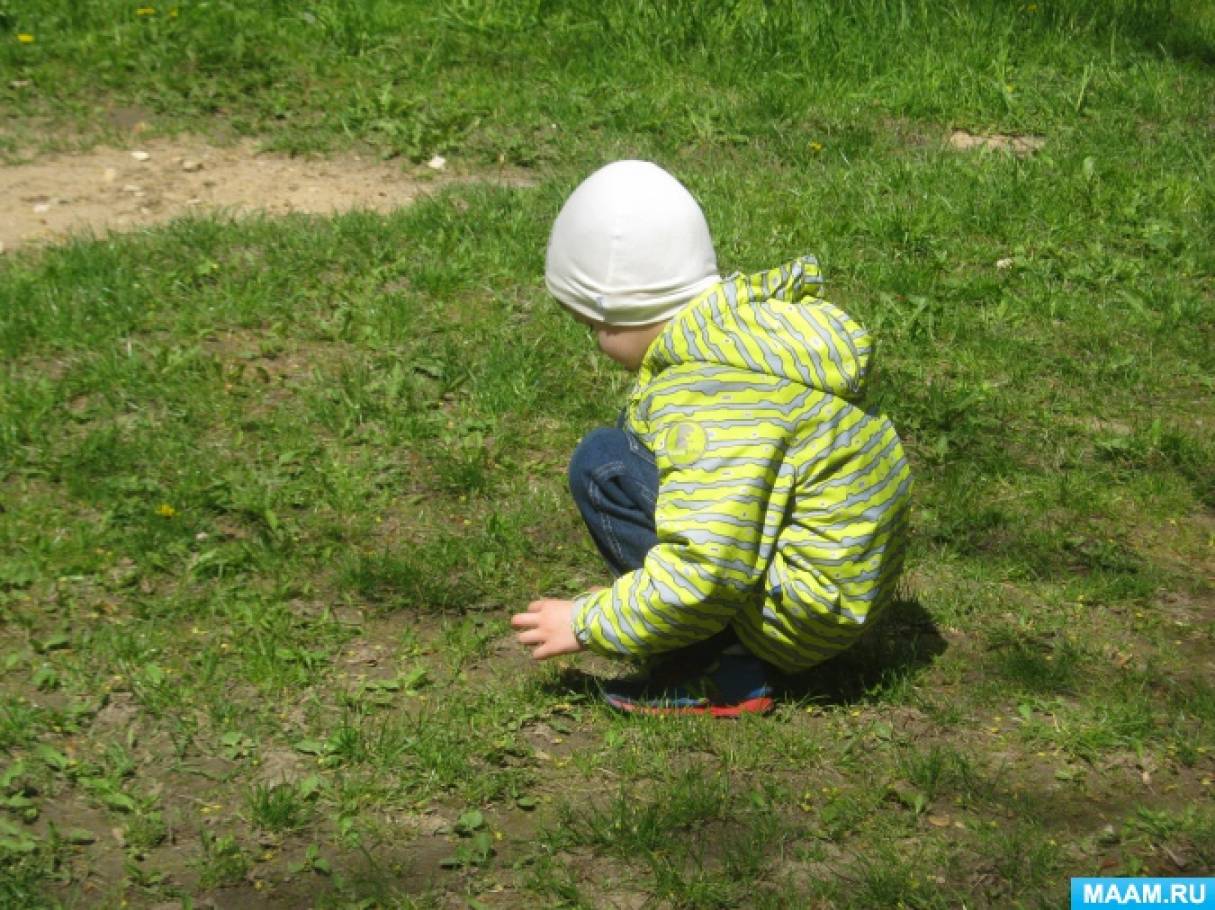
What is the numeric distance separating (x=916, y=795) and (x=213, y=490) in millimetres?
1993

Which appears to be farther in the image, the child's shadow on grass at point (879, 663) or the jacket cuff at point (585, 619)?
the child's shadow on grass at point (879, 663)

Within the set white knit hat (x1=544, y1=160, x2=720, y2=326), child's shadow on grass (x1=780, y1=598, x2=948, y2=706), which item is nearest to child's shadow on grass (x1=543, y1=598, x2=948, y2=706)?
child's shadow on grass (x1=780, y1=598, x2=948, y2=706)

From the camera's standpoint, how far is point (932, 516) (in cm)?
418

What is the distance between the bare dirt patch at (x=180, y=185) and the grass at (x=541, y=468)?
0.16 m

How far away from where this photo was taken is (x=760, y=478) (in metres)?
2.94

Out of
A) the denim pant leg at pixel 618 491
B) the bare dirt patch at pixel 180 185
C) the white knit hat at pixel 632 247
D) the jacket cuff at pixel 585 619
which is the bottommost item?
the bare dirt patch at pixel 180 185

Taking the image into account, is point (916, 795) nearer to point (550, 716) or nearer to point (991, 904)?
point (991, 904)

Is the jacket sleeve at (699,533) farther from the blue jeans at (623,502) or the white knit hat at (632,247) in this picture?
the white knit hat at (632,247)

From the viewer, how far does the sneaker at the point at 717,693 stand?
3367 millimetres

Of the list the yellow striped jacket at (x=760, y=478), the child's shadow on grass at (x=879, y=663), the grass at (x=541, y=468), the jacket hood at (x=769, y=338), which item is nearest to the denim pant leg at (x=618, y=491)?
the yellow striped jacket at (x=760, y=478)

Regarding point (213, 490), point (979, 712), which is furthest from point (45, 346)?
point (979, 712)

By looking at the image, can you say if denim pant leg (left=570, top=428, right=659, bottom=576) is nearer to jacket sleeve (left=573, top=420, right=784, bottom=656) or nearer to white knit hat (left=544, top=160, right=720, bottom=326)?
jacket sleeve (left=573, top=420, right=784, bottom=656)

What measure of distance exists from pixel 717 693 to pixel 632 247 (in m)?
0.98

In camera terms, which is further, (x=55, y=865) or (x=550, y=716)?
(x=550, y=716)
